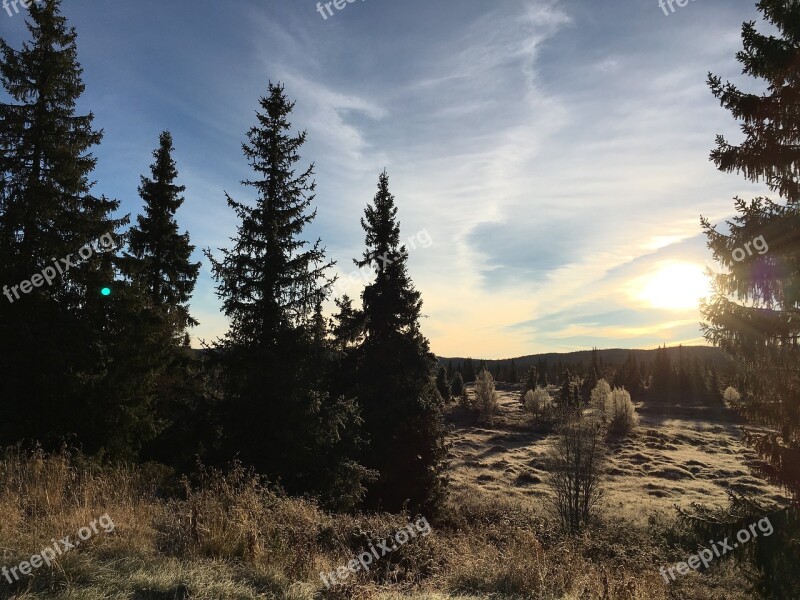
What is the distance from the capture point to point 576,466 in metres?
27.8

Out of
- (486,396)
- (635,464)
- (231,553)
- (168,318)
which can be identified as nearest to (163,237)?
(168,318)

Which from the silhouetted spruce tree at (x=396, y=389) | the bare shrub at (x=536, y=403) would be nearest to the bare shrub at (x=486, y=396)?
the bare shrub at (x=536, y=403)

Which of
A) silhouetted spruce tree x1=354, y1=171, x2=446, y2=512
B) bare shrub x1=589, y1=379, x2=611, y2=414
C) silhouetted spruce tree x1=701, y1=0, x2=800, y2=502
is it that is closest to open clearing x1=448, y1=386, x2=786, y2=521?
bare shrub x1=589, y1=379, x2=611, y2=414

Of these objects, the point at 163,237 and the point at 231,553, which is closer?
the point at 231,553

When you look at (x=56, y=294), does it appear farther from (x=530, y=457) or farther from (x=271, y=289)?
(x=530, y=457)

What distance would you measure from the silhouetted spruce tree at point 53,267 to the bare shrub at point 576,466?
23.9m

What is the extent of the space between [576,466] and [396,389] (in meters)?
15.7

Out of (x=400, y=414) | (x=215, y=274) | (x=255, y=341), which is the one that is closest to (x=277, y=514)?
(x=255, y=341)

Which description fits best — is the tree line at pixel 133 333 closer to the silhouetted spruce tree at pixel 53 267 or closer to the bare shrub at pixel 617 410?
the silhouetted spruce tree at pixel 53 267

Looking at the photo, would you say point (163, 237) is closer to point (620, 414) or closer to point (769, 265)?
point (769, 265)

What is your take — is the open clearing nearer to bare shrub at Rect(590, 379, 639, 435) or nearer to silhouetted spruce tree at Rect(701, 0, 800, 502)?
bare shrub at Rect(590, 379, 639, 435)

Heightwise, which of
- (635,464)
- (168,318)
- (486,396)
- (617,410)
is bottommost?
(635,464)

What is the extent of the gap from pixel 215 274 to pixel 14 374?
508 centimetres

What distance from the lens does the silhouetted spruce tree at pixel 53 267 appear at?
11.1 metres
